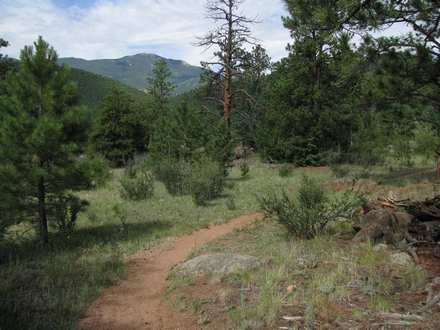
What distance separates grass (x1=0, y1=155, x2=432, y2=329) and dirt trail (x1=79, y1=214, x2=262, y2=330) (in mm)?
179

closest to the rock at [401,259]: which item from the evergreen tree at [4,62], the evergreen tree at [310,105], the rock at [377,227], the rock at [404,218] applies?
the rock at [377,227]

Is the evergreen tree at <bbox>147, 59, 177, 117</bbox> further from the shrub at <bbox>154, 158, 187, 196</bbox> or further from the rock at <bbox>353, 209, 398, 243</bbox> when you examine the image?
the rock at <bbox>353, 209, 398, 243</bbox>

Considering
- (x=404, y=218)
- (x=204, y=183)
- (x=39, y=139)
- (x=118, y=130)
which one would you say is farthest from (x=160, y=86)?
(x=404, y=218)

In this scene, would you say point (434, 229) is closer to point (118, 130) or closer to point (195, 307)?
point (195, 307)

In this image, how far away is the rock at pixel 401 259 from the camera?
4820 mm

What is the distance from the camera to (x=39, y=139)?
6.62 meters

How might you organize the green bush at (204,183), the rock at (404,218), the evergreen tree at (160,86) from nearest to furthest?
the rock at (404,218), the green bush at (204,183), the evergreen tree at (160,86)

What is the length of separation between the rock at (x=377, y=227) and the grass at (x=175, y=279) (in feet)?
1.72

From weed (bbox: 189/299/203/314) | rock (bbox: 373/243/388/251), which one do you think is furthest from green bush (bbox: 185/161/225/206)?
weed (bbox: 189/299/203/314)

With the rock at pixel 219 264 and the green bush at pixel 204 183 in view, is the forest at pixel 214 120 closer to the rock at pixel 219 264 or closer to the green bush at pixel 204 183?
the green bush at pixel 204 183

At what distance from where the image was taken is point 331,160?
18594 millimetres

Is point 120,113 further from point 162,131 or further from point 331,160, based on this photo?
point 331,160

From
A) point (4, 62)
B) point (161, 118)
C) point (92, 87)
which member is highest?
point (92, 87)

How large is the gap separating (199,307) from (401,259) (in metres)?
2.86
